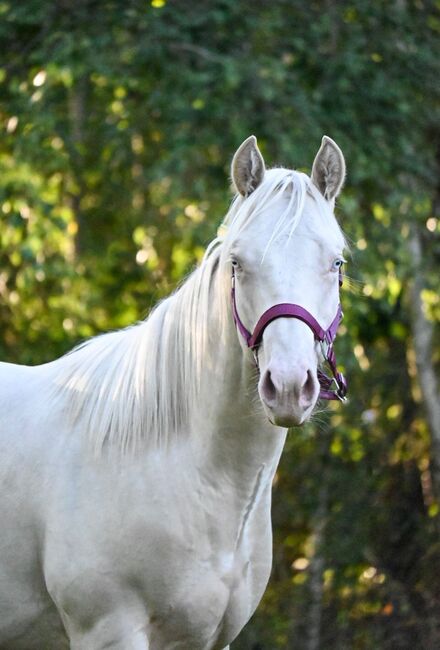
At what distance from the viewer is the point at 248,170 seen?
2.80m

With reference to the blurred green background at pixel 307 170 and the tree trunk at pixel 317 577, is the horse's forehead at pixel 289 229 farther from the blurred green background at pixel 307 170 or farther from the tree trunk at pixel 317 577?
the tree trunk at pixel 317 577

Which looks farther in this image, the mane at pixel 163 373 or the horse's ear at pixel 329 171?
the mane at pixel 163 373

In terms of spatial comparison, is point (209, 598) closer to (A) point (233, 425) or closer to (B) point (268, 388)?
(A) point (233, 425)

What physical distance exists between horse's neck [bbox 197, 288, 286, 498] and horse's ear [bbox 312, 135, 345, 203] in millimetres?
420

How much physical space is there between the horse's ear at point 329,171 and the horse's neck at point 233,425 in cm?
42

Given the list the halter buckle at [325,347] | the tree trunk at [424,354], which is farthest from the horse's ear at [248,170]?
the tree trunk at [424,354]

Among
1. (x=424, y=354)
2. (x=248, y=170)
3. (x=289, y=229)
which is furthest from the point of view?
(x=424, y=354)

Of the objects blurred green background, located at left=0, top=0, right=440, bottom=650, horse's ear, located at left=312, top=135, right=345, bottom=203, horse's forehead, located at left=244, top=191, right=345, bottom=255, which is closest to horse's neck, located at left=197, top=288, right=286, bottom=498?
horse's forehead, located at left=244, top=191, right=345, bottom=255

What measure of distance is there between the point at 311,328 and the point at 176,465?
621mm

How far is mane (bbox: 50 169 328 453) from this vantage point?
2912mm

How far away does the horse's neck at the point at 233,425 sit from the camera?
2822mm

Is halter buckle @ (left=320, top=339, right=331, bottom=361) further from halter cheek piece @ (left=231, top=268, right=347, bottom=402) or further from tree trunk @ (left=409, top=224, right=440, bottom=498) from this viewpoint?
tree trunk @ (left=409, top=224, right=440, bottom=498)

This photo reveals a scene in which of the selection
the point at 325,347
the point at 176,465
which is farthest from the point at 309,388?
the point at 176,465

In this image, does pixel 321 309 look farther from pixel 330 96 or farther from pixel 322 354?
pixel 330 96
